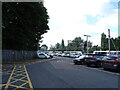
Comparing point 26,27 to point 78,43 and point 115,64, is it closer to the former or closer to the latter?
point 115,64

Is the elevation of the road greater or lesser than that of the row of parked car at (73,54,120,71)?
lesser

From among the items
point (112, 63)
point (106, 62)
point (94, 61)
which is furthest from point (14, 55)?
point (112, 63)

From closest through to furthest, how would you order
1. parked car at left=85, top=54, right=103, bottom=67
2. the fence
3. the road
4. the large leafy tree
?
the road
parked car at left=85, top=54, right=103, bottom=67
the large leafy tree
the fence

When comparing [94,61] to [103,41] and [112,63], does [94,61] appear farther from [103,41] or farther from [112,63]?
[103,41]

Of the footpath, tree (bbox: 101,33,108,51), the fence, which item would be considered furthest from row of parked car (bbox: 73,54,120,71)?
tree (bbox: 101,33,108,51)

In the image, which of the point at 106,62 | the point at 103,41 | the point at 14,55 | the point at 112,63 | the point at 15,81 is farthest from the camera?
the point at 103,41

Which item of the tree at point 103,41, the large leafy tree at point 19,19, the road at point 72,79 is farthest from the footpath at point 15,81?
the tree at point 103,41

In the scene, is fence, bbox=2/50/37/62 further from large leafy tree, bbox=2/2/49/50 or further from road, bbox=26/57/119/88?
→ road, bbox=26/57/119/88

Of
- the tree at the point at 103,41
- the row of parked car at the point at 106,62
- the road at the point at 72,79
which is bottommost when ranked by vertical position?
the road at the point at 72,79

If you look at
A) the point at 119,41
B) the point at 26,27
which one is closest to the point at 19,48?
the point at 26,27

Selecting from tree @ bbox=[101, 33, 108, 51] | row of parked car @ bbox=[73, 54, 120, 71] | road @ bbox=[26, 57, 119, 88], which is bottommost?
road @ bbox=[26, 57, 119, 88]

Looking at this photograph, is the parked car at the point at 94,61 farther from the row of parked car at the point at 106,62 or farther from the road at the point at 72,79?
the road at the point at 72,79

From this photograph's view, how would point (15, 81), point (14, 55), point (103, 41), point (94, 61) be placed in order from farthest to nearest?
point (103, 41)
point (14, 55)
point (94, 61)
point (15, 81)

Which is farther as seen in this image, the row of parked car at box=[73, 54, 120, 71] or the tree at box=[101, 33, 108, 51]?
the tree at box=[101, 33, 108, 51]
